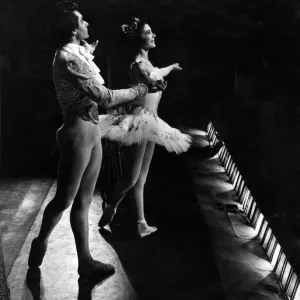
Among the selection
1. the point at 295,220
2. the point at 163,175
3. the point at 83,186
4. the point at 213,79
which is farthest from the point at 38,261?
the point at 213,79

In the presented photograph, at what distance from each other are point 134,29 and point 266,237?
219 centimetres

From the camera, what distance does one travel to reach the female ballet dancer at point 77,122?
13.3 feet

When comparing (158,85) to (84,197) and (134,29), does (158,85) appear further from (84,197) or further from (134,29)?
(84,197)

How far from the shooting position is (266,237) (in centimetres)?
516

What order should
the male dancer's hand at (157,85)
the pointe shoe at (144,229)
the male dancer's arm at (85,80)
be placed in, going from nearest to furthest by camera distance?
the male dancer's arm at (85,80)
the male dancer's hand at (157,85)
the pointe shoe at (144,229)

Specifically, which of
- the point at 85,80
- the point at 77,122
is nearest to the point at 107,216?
the point at 77,122

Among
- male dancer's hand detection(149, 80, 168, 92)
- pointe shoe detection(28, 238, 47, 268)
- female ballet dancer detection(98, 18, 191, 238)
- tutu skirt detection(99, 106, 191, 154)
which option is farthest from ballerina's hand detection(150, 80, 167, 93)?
pointe shoe detection(28, 238, 47, 268)

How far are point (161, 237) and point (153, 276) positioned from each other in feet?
2.38

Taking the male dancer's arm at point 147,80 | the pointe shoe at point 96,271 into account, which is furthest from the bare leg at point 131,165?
the pointe shoe at point 96,271

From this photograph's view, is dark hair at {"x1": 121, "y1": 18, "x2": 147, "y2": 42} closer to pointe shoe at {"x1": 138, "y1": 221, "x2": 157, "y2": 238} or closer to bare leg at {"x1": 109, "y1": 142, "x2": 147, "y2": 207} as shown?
bare leg at {"x1": 109, "y1": 142, "x2": 147, "y2": 207}

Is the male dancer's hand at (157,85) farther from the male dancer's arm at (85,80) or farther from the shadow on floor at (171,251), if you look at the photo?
the shadow on floor at (171,251)

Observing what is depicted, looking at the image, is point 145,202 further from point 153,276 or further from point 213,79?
point 213,79

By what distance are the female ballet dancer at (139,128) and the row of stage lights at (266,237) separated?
1034 mm

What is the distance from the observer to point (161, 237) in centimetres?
526
